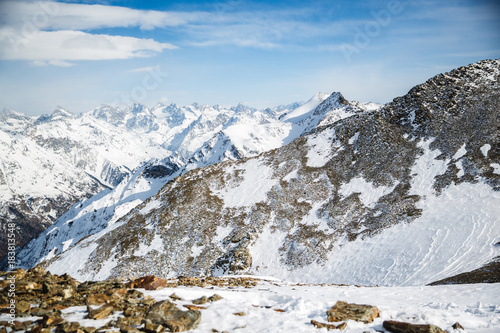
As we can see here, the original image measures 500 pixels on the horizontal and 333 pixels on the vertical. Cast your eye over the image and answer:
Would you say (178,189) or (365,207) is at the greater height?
(178,189)

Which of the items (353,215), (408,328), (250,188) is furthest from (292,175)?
(408,328)

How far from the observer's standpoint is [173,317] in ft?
37.0

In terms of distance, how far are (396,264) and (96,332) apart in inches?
1368

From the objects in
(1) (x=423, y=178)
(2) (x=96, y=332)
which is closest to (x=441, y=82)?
(1) (x=423, y=178)

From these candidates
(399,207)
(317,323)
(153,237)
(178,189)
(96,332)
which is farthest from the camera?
(178,189)

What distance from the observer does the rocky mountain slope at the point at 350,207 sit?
3625 centimetres

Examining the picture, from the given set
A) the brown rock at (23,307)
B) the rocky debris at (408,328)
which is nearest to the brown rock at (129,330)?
the brown rock at (23,307)

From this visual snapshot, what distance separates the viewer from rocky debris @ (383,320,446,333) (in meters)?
10.2

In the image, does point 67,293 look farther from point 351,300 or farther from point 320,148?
point 320,148

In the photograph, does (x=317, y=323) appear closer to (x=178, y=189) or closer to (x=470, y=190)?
(x=470, y=190)

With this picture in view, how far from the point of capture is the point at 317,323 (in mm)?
11453

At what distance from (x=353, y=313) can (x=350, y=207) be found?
39020mm

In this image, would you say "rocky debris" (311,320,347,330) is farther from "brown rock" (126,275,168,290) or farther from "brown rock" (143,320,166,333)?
"brown rock" (126,275,168,290)

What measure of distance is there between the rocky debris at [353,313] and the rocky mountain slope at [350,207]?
21.4m
